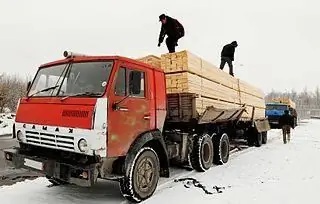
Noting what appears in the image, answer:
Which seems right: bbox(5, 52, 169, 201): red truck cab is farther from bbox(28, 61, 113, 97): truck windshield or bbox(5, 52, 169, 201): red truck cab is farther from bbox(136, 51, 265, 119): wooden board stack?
bbox(136, 51, 265, 119): wooden board stack

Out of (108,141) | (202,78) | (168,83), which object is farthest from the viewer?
(202,78)

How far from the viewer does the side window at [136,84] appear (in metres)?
5.66

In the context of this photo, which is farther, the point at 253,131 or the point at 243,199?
the point at 253,131

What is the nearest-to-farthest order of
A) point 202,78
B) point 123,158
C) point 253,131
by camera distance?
point 123,158 < point 202,78 < point 253,131

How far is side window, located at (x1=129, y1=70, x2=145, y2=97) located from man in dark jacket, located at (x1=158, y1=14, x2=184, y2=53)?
3343mm

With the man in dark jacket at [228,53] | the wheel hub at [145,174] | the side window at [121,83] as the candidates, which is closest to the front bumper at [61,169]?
the wheel hub at [145,174]

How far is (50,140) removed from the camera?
210 inches

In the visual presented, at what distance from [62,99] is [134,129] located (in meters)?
1.29

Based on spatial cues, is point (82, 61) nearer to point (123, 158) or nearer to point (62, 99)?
point (62, 99)

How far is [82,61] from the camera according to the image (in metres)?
5.76

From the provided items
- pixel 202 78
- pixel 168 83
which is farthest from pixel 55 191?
pixel 202 78

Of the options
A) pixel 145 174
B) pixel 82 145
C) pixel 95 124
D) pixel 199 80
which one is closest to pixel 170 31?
pixel 199 80

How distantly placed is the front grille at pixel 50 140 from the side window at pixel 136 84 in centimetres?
131

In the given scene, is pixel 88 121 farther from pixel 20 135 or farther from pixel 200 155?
pixel 200 155
